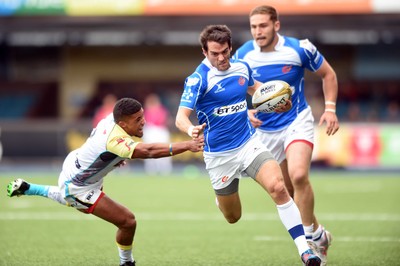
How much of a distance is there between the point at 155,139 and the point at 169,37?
20.0ft

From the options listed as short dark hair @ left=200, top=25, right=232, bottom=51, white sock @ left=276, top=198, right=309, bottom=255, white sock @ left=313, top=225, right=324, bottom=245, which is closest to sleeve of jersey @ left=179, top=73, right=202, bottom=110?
short dark hair @ left=200, top=25, right=232, bottom=51

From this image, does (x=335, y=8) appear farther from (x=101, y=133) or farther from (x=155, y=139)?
(x=101, y=133)

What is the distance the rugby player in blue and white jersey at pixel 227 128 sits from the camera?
825 centimetres

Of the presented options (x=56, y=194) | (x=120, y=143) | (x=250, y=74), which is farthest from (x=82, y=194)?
(x=250, y=74)

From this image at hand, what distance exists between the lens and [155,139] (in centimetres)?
2339

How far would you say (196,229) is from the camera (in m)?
12.8

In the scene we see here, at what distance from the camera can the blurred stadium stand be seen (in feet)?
87.6

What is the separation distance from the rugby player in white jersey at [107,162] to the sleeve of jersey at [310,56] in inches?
85.6

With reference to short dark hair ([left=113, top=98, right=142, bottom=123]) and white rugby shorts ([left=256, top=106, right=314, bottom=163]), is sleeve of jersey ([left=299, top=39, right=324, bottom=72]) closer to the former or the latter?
white rugby shorts ([left=256, top=106, right=314, bottom=163])

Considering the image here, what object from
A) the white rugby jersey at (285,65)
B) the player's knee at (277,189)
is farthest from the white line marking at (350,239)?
the player's knee at (277,189)

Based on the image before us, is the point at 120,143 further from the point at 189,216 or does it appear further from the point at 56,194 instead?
the point at 189,216

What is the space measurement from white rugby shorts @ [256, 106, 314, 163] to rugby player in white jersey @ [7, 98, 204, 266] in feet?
5.61

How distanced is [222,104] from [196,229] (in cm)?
456

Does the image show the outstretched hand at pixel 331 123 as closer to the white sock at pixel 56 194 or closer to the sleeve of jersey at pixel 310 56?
the sleeve of jersey at pixel 310 56
